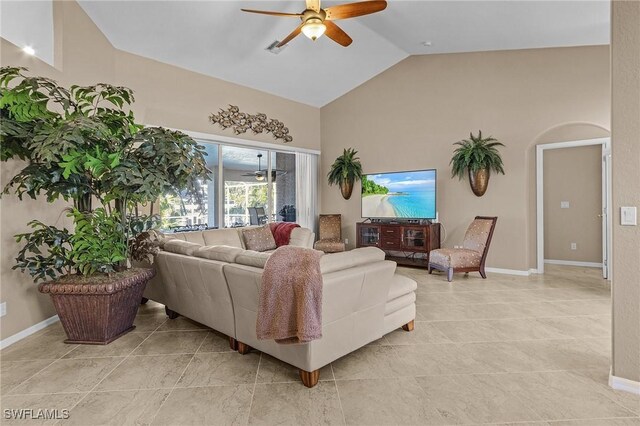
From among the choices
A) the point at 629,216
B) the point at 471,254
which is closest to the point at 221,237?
the point at 471,254

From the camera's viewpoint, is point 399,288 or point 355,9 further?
point 355,9

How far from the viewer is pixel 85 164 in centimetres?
257

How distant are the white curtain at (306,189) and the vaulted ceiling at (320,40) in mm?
1766

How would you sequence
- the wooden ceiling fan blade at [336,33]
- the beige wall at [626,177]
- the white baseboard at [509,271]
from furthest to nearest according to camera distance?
the white baseboard at [509,271], the wooden ceiling fan blade at [336,33], the beige wall at [626,177]

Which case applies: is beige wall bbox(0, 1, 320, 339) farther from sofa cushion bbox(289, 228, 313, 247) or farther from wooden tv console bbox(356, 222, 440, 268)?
wooden tv console bbox(356, 222, 440, 268)

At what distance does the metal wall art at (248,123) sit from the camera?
560cm

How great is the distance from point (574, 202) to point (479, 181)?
2.05 metres

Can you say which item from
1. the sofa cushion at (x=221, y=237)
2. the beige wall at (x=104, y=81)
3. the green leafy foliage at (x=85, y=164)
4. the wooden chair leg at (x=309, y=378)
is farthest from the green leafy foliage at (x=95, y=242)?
the wooden chair leg at (x=309, y=378)

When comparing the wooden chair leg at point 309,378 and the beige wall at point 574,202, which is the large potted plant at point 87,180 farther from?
the beige wall at point 574,202

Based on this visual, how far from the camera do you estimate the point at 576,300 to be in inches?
151

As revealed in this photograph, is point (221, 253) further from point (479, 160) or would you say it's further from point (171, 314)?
point (479, 160)

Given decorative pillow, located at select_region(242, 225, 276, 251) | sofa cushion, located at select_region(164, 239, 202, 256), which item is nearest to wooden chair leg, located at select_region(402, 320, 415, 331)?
sofa cushion, located at select_region(164, 239, 202, 256)

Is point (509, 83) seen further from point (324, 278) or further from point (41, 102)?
point (41, 102)

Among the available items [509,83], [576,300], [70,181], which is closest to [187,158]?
[70,181]
